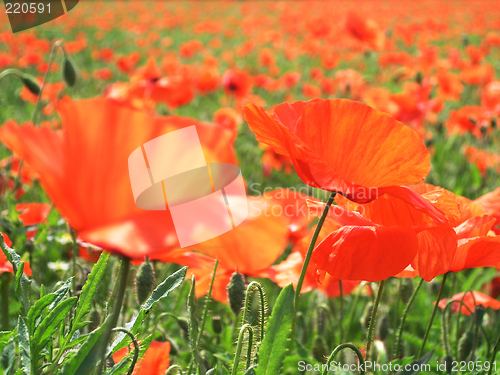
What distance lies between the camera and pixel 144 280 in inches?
35.6

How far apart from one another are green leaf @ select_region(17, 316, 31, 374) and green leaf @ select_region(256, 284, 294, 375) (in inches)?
12.0

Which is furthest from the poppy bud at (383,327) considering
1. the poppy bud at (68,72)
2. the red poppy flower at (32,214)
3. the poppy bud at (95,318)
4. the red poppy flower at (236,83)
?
the red poppy flower at (236,83)

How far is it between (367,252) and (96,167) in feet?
1.43

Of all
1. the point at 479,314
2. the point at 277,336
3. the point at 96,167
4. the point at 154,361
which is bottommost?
the point at 479,314

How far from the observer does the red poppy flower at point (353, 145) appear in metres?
Answer: 0.66

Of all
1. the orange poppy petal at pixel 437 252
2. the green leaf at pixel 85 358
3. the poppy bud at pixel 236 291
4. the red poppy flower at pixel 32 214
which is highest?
the green leaf at pixel 85 358

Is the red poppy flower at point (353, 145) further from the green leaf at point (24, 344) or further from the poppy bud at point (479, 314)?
the poppy bud at point (479, 314)

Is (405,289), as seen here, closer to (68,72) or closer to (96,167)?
(96,167)

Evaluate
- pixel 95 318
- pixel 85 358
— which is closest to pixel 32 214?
pixel 95 318

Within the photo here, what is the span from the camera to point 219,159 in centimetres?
44

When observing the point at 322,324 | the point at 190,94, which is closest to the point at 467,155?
the point at 190,94

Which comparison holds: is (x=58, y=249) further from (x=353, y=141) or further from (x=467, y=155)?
(x=467, y=155)

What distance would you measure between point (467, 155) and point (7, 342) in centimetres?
330

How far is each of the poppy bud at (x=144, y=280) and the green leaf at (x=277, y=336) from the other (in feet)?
1.07
